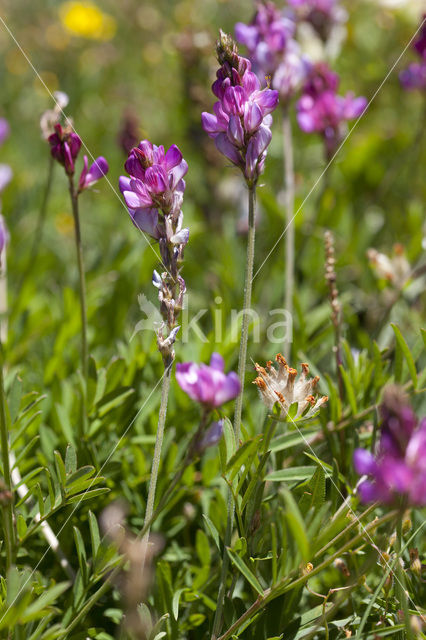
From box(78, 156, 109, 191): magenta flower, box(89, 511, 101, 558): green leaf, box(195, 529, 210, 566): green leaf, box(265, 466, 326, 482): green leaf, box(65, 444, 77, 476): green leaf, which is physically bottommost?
box(195, 529, 210, 566): green leaf

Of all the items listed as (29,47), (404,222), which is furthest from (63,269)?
(29,47)

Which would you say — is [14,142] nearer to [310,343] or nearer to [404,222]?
[404,222]

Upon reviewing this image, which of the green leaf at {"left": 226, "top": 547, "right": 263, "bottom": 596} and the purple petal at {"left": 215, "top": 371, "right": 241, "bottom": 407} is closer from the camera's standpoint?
the purple petal at {"left": 215, "top": 371, "right": 241, "bottom": 407}

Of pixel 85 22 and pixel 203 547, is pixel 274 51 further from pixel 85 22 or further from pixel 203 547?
pixel 85 22

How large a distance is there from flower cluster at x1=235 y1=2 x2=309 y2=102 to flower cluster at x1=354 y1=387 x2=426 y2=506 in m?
1.05

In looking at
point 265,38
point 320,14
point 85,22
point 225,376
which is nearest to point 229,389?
point 225,376

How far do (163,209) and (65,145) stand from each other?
0.28 metres

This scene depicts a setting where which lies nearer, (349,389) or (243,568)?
(243,568)

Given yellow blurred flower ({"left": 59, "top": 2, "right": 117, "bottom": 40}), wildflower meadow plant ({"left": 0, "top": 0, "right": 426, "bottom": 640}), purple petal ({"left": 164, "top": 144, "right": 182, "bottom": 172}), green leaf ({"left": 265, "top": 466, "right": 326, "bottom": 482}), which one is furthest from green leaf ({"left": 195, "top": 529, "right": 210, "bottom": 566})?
yellow blurred flower ({"left": 59, "top": 2, "right": 117, "bottom": 40})

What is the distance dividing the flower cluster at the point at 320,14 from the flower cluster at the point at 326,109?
416 millimetres

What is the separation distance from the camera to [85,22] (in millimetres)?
3674

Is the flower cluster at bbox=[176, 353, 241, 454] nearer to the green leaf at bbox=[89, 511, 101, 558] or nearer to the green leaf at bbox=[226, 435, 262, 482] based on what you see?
the green leaf at bbox=[226, 435, 262, 482]

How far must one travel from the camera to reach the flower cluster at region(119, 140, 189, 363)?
0.87 m

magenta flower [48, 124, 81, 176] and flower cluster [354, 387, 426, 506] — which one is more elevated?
flower cluster [354, 387, 426, 506]
